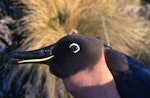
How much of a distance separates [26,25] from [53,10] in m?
0.35

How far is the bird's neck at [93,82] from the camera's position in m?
1.95

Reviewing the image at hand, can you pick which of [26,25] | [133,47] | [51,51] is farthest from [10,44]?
[51,51]

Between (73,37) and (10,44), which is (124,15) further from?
(73,37)

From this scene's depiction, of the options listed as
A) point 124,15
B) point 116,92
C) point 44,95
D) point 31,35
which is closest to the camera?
point 116,92

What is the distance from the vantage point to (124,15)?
525 cm

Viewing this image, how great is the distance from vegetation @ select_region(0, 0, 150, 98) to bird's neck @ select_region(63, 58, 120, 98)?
2.27 meters

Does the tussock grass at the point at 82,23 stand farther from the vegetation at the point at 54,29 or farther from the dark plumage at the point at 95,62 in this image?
the dark plumage at the point at 95,62

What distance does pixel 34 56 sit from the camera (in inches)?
84.6

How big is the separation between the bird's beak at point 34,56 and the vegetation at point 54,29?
2.05 metres

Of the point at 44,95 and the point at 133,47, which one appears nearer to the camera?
the point at 44,95

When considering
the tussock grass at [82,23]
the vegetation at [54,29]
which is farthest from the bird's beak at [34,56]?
the tussock grass at [82,23]

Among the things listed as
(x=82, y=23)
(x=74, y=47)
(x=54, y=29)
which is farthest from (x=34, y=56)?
(x=82, y=23)

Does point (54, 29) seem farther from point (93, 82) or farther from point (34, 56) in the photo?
point (93, 82)

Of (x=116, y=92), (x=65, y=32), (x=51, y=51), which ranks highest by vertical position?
(x=51, y=51)
